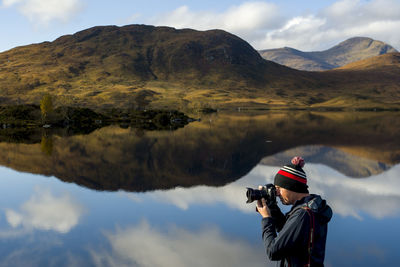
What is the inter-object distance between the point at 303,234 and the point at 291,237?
7.0 inches

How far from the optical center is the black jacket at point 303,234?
4.89 m

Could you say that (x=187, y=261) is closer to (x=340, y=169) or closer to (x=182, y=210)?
(x=182, y=210)

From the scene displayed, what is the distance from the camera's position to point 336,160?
30797 mm

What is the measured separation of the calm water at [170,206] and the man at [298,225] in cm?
590

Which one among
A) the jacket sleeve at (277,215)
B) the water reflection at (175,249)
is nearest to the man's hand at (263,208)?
the jacket sleeve at (277,215)

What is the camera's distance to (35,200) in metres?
18.7

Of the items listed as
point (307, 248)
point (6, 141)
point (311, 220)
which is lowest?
point (6, 141)

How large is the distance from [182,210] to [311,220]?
12.0 metres

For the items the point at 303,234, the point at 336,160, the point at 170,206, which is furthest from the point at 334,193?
the point at 303,234

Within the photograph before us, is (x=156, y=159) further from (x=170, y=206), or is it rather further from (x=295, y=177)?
(x=295, y=177)

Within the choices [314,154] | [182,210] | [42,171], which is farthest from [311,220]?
[314,154]

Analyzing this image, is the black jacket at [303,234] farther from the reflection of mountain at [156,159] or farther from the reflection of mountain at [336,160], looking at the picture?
the reflection of mountain at [336,160]

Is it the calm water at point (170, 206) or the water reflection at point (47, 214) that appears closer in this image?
the calm water at point (170, 206)

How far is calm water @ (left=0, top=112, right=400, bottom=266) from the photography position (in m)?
11.5
